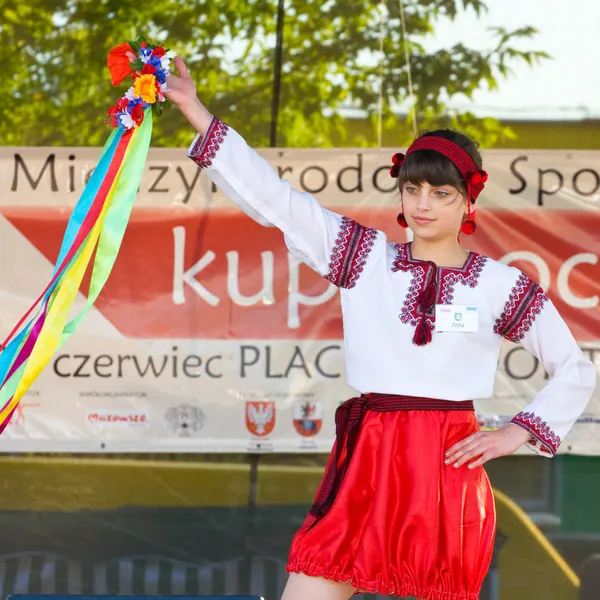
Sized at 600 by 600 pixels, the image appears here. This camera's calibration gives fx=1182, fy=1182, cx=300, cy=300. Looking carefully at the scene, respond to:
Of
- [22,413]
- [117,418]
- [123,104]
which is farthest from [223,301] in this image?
[123,104]

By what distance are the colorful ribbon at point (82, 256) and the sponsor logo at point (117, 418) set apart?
142cm

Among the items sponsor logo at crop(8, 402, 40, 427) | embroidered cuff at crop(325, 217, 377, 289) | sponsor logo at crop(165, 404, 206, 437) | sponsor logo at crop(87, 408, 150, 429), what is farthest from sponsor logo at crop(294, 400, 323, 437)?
embroidered cuff at crop(325, 217, 377, 289)

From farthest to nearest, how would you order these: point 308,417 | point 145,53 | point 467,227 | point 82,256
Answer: point 308,417 → point 467,227 → point 82,256 → point 145,53

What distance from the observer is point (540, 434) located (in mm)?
2785

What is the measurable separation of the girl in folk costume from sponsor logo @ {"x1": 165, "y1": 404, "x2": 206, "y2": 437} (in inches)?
55.2

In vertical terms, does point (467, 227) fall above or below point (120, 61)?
below

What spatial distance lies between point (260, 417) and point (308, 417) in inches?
6.6

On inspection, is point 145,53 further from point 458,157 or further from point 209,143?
point 458,157

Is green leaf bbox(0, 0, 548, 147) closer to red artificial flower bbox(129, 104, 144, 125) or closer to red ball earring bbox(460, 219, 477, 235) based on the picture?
red ball earring bbox(460, 219, 477, 235)

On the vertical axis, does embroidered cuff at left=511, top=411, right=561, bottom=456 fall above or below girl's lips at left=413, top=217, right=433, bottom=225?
below

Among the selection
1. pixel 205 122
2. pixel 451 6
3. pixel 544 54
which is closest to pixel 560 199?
pixel 544 54

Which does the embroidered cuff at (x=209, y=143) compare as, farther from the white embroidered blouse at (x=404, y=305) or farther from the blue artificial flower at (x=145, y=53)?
the blue artificial flower at (x=145, y=53)

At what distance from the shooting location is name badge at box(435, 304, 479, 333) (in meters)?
2.71

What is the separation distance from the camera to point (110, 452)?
4172 millimetres
